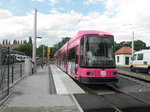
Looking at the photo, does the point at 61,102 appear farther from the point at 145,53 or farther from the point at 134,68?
the point at 134,68

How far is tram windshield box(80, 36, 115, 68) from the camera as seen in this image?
9.14m

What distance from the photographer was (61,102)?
6547 millimetres

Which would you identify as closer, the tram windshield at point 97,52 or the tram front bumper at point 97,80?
the tram front bumper at point 97,80

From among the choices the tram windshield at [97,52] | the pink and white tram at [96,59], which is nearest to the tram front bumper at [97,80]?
the pink and white tram at [96,59]

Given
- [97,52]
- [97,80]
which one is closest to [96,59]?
[97,52]

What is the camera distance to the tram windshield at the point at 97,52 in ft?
30.0

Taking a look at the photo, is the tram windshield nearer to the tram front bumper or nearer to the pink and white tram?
the pink and white tram

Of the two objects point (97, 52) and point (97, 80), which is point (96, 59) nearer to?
point (97, 52)

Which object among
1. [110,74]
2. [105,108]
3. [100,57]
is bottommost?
[105,108]

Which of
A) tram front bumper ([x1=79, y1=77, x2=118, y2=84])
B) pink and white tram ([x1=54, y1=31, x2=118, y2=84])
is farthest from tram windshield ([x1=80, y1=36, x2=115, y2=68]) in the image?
tram front bumper ([x1=79, y1=77, x2=118, y2=84])

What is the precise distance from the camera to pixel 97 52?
30.4ft

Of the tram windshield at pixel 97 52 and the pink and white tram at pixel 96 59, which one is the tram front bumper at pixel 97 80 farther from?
the tram windshield at pixel 97 52

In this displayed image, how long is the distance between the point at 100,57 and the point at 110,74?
102cm

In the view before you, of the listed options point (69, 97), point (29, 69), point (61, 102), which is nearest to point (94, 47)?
point (69, 97)
